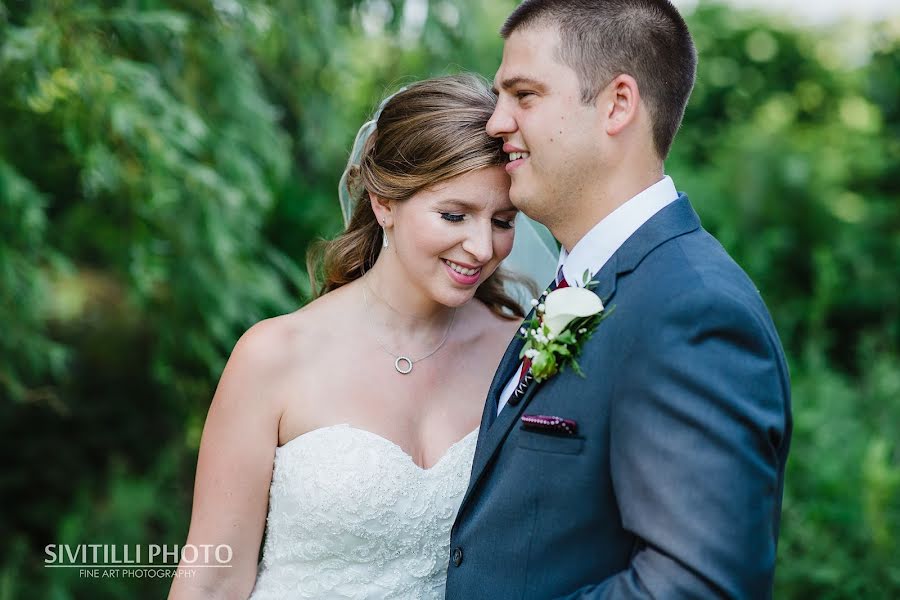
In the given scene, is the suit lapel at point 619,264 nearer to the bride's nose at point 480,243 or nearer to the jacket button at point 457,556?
the jacket button at point 457,556

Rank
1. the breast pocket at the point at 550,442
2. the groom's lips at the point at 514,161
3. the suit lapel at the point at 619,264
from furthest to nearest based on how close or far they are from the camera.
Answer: the groom's lips at the point at 514,161, the suit lapel at the point at 619,264, the breast pocket at the point at 550,442

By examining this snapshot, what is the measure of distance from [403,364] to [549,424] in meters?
1.10

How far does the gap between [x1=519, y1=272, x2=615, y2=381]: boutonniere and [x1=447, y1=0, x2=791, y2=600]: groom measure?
0.03 meters

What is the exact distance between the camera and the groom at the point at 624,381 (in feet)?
5.92

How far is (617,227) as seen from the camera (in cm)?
227

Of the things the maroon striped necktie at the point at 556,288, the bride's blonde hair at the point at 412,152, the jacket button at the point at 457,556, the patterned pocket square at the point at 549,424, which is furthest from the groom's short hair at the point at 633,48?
the jacket button at the point at 457,556

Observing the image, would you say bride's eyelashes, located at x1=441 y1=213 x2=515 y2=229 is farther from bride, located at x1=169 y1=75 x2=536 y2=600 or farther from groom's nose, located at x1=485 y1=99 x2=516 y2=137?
groom's nose, located at x1=485 y1=99 x2=516 y2=137

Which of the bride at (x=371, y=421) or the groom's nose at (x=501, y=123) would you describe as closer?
the groom's nose at (x=501, y=123)

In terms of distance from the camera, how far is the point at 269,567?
9.69 feet

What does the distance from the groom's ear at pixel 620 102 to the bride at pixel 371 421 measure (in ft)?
1.95

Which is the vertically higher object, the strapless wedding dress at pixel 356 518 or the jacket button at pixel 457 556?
the strapless wedding dress at pixel 356 518

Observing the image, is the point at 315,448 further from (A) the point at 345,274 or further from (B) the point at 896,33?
(B) the point at 896,33

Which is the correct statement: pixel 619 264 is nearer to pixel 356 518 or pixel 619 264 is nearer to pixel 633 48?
pixel 633 48

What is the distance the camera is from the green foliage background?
13.0 feet
